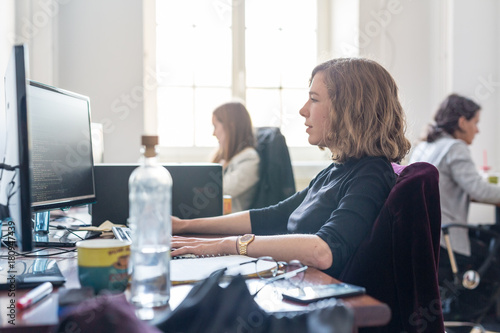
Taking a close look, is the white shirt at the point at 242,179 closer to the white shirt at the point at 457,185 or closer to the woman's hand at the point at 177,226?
the white shirt at the point at 457,185

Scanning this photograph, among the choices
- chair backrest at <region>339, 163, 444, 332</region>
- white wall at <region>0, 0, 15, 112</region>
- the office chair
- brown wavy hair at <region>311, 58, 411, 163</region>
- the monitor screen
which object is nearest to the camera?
chair backrest at <region>339, 163, 444, 332</region>

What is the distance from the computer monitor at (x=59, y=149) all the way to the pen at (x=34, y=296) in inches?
16.4

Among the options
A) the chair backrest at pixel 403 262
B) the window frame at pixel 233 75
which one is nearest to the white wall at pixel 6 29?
the window frame at pixel 233 75

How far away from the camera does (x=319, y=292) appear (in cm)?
83

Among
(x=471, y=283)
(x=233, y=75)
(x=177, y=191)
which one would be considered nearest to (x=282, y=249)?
(x=177, y=191)

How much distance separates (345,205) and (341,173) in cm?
22

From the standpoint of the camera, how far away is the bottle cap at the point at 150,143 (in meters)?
0.83

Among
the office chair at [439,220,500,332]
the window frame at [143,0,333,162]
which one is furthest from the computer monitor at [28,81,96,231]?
the window frame at [143,0,333,162]

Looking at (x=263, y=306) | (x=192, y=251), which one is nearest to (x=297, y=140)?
(x=192, y=251)

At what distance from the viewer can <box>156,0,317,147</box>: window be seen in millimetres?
3539

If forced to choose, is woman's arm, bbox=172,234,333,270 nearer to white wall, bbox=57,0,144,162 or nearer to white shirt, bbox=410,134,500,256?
white shirt, bbox=410,134,500,256

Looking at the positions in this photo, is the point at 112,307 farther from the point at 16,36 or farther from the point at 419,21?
the point at 419,21

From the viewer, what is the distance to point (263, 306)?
0.77m

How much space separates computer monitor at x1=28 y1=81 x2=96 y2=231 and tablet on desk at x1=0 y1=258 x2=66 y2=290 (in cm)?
17
